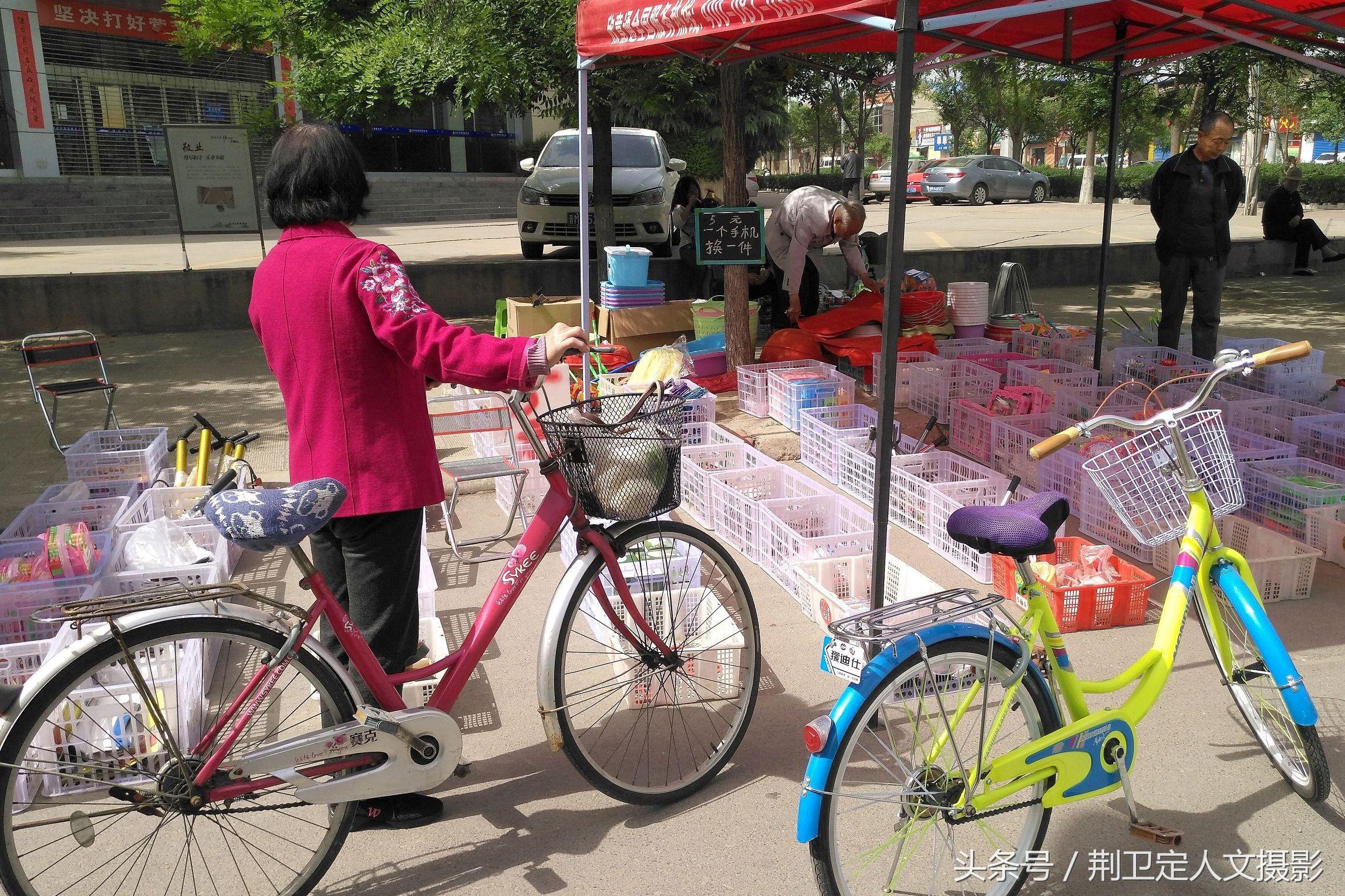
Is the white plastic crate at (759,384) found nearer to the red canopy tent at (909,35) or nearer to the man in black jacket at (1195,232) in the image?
the red canopy tent at (909,35)

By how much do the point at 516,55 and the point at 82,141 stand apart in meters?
20.6

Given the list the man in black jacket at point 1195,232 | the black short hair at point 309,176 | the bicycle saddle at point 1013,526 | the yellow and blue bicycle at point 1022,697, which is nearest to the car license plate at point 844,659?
the yellow and blue bicycle at point 1022,697

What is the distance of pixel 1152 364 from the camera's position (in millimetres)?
7504

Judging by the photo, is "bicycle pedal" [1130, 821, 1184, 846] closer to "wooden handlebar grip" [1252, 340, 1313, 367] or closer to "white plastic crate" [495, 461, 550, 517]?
"wooden handlebar grip" [1252, 340, 1313, 367]

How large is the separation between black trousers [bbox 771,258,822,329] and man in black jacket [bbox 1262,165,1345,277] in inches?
365

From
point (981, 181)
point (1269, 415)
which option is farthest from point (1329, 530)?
point (981, 181)

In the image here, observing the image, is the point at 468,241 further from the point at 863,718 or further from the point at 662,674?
the point at 863,718

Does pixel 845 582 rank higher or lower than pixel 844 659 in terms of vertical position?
lower

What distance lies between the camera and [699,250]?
26.2 ft

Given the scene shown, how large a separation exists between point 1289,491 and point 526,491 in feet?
12.7

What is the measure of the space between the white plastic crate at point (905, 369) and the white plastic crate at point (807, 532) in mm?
2383

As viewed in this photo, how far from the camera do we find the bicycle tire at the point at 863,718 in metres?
2.37

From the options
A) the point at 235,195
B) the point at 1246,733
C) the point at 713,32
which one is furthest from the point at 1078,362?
the point at 235,195

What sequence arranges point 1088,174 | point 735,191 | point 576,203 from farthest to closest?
point 1088,174 → point 576,203 → point 735,191
